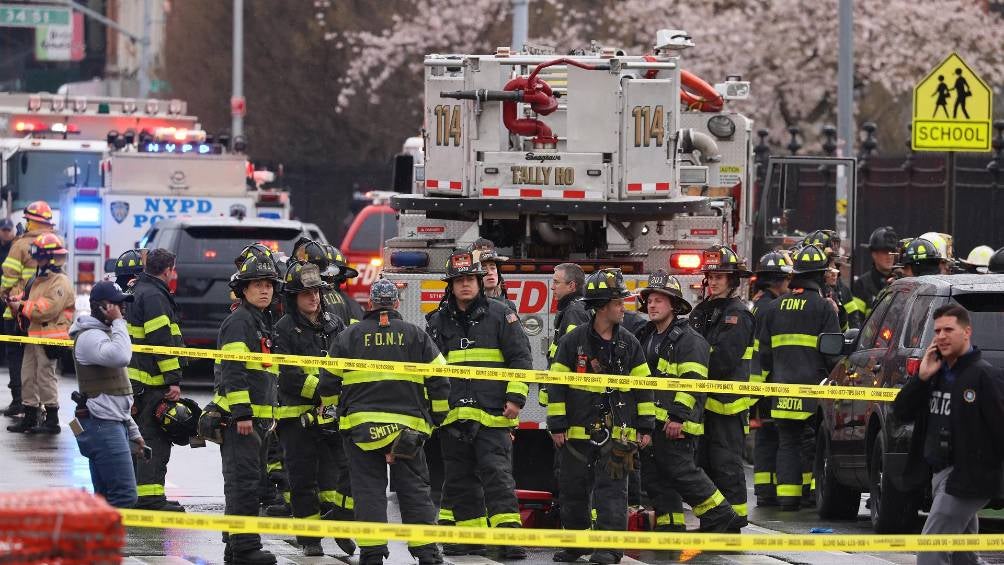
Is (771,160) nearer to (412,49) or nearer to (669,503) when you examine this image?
(669,503)

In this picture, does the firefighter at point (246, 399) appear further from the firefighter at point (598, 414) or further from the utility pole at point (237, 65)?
the utility pole at point (237, 65)

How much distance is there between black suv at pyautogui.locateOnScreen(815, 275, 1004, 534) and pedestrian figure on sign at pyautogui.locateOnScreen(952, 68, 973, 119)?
4.19 m

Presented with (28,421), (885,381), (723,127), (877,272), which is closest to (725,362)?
(885,381)

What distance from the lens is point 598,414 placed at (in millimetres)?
11516

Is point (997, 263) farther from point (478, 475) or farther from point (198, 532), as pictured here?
point (198, 532)

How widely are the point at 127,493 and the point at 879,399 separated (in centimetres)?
426

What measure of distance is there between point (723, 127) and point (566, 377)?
7.84 meters

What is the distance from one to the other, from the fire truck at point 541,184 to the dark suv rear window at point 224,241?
6.39 m

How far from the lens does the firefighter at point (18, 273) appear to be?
18.2m

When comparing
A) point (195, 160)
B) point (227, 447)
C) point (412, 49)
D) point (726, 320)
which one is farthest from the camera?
point (412, 49)

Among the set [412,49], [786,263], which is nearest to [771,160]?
[786,263]

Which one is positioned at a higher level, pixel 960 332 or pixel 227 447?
pixel 960 332

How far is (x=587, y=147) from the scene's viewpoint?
14.5 metres

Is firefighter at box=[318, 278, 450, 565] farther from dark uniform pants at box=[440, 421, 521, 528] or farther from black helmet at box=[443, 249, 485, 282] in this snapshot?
black helmet at box=[443, 249, 485, 282]
